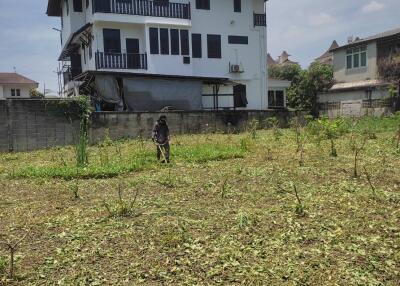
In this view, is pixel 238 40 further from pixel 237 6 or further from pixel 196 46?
pixel 196 46

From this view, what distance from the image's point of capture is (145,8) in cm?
2322

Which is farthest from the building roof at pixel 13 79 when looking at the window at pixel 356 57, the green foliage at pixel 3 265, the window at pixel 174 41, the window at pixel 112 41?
the green foliage at pixel 3 265

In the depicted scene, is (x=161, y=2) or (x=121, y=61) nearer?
(x=121, y=61)

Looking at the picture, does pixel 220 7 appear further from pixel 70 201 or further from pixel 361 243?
pixel 361 243

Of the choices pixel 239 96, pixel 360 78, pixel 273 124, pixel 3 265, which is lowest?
pixel 3 265

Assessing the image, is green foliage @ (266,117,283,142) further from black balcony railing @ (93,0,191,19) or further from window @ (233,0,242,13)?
window @ (233,0,242,13)

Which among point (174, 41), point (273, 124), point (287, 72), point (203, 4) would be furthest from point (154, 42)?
point (287, 72)

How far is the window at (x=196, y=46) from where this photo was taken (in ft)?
82.3

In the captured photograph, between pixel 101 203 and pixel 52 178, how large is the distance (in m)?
2.89

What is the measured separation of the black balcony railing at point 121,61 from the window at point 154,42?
0.59 metres

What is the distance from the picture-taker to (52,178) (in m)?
8.64

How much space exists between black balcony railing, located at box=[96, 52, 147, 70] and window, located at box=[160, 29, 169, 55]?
1.18m

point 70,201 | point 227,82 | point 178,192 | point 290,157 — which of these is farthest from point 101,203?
point 227,82

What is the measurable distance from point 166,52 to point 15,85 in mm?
34345
